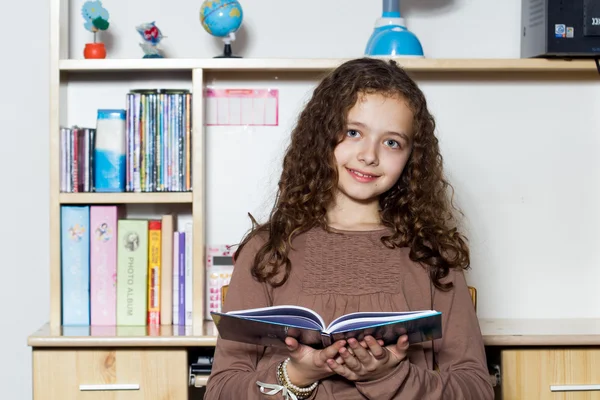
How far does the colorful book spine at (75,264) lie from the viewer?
197cm

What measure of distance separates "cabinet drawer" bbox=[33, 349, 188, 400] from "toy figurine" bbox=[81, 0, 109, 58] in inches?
28.0

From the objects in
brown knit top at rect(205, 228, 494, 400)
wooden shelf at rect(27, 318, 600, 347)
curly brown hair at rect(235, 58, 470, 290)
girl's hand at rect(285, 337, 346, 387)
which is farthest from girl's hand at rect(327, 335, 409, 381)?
wooden shelf at rect(27, 318, 600, 347)

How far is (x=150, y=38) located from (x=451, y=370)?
1.12 m

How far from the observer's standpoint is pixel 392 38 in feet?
6.46

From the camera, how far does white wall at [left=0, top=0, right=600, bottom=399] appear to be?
218cm

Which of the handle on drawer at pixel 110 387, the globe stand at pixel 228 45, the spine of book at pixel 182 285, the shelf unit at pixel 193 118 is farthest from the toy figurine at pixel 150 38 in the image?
the handle on drawer at pixel 110 387

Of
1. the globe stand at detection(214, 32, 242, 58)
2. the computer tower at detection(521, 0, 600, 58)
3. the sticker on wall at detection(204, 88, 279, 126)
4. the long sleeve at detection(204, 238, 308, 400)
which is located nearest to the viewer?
the long sleeve at detection(204, 238, 308, 400)

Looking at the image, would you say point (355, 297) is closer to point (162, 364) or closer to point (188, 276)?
point (162, 364)

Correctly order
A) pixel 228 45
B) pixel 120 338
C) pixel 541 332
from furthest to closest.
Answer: pixel 228 45 → pixel 541 332 → pixel 120 338

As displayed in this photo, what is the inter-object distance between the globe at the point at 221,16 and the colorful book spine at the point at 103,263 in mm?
490

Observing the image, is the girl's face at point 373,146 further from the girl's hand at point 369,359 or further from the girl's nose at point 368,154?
the girl's hand at point 369,359

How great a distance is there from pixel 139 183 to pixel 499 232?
95 cm

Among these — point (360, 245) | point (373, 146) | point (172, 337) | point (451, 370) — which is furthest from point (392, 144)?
point (172, 337)

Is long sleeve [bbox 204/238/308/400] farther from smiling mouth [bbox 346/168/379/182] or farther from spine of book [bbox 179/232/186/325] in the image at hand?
spine of book [bbox 179/232/186/325]
